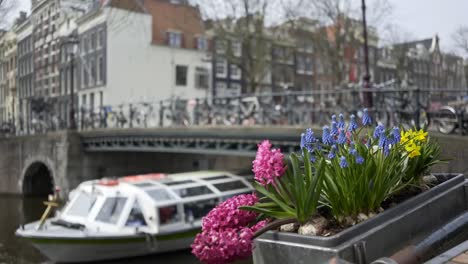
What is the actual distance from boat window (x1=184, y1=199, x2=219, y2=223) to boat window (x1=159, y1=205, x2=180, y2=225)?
1.11 ft

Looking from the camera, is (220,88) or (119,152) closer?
(119,152)

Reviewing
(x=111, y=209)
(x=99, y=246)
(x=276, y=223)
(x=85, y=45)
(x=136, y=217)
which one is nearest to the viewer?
(x=276, y=223)

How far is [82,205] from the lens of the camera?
1379cm

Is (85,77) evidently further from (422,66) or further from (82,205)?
(422,66)

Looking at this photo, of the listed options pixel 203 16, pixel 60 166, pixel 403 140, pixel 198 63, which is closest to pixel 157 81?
pixel 198 63

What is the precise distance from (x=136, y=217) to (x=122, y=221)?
0.39 meters

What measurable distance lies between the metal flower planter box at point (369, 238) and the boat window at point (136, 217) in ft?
36.0

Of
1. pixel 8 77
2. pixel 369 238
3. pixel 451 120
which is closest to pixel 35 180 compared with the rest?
pixel 8 77

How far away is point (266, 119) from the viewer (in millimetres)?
13938

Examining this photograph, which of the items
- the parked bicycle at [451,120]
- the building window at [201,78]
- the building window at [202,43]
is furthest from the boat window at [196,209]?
the building window at [202,43]

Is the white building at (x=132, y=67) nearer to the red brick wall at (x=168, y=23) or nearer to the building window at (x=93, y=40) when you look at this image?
the building window at (x=93, y=40)

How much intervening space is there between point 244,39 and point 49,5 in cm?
1163

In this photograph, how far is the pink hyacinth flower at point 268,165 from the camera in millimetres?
2428

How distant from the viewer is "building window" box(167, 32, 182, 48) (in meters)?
38.3
